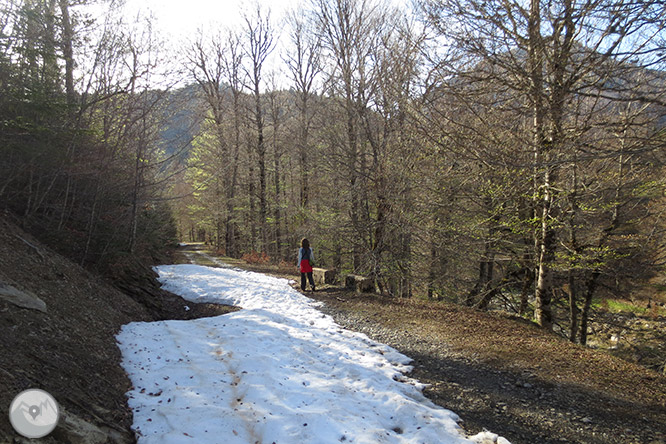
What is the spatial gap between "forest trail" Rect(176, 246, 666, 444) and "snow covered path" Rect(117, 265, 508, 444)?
35cm

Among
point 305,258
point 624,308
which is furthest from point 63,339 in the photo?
point 624,308

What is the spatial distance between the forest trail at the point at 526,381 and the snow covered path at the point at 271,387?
1.15 feet

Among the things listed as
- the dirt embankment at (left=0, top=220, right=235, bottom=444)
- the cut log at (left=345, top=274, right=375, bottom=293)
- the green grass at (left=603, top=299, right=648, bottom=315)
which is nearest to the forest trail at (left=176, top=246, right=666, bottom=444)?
the cut log at (left=345, top=274, right=375, bottom=293)

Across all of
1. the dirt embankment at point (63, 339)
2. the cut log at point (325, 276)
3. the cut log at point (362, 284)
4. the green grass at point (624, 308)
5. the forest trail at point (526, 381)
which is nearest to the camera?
the dirt embankment at point (63, 339)

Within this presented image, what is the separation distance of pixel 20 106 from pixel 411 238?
9.31 m

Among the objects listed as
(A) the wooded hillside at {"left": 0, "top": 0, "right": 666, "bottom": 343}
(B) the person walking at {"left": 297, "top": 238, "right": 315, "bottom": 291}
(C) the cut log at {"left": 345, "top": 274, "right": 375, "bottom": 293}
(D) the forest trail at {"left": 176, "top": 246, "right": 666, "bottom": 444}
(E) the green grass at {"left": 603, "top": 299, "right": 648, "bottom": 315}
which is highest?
(A) the wooded hillside at {"left": 0, "top": 0, "right": 666, "bottom": 343}

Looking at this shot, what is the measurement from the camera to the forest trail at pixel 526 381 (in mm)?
3447

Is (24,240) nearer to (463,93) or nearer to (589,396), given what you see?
(463,93)

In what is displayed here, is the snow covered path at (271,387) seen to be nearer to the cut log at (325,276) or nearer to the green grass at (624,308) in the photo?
the cut log at (325,276)

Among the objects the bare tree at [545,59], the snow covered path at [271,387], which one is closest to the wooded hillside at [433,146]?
the bare tree at [545,59]

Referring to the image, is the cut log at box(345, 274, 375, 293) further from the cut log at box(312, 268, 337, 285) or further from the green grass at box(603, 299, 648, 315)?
the green grass at box(603, 299, 648, 315)

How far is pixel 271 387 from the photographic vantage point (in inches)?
163

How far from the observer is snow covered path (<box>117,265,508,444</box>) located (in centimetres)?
330

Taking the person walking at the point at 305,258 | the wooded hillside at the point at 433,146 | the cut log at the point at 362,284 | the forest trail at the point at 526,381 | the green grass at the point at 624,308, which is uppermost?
the wooded hillside at the point at 433,146
